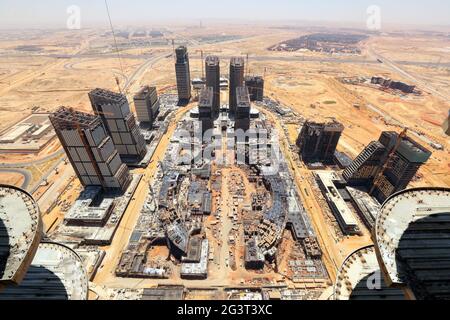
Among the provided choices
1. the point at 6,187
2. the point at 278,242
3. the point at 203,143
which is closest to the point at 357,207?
the point at 278,242

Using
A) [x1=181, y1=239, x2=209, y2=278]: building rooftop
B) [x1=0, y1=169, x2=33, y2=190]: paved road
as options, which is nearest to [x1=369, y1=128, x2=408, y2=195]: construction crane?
[x1=181, y1=239, x2=209, y2=278]: building rooftop

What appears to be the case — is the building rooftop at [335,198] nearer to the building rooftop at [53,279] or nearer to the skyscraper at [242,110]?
the skyscraper at [242,110]

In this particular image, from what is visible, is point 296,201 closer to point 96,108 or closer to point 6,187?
point 6,187

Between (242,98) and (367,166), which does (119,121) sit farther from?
(367,166)

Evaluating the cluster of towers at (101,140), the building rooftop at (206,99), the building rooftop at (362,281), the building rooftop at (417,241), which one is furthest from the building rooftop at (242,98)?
the building rooftop at (417,241)
